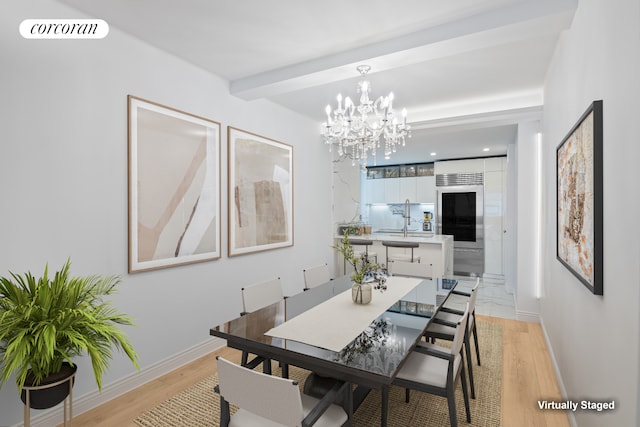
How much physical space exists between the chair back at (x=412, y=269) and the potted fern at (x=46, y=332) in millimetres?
2604

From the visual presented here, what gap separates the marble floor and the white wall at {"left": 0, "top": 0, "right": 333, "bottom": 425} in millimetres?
3091

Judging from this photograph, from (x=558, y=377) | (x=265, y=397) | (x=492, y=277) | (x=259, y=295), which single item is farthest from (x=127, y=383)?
(x=492, y=277)

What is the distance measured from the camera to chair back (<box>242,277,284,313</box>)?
2.48m

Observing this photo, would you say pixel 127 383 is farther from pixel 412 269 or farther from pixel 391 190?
pixel 391 190

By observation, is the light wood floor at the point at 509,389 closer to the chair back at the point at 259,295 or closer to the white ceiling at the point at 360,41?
the chair back at the point at 259,295

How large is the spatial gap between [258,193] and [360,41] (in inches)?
75.8

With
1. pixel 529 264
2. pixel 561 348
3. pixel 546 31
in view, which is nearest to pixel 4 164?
pixel 546 31

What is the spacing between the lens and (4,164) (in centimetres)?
189

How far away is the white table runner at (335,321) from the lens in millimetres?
1687

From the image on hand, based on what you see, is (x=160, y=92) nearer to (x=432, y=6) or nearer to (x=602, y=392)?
(x=432, y=6)

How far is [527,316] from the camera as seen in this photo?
4066 mm

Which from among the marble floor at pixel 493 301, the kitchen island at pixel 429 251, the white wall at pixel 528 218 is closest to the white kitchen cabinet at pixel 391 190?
the kitchen island at pixel 429 251

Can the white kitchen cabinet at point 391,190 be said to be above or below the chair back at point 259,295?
above

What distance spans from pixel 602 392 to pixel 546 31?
2207 mm
